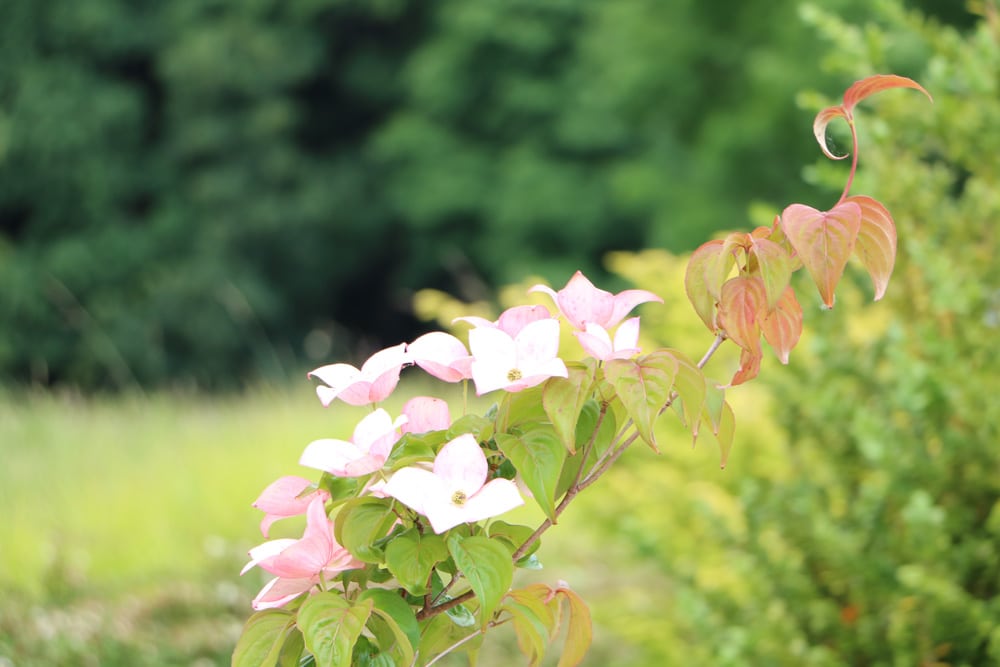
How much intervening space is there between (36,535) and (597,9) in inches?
429

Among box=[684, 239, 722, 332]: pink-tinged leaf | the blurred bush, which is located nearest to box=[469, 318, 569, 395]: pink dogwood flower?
box=[684, 239, 722, 332]: pink-tinged leaf

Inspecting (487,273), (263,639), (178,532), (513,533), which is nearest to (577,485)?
(513,533)

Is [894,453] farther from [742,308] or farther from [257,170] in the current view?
[257,170]

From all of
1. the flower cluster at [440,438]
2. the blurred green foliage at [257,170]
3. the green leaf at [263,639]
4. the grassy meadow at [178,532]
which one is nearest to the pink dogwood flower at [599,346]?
the flower cluster at [440,438]

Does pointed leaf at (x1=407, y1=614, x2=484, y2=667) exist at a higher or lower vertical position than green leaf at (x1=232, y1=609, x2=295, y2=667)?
lower

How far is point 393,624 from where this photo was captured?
84 centimetres

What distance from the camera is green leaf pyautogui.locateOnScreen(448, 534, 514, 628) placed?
80cm

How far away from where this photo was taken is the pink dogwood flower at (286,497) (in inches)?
35.2

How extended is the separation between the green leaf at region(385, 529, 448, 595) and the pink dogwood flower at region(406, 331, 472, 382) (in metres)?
0.13

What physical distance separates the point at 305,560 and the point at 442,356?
20 cm

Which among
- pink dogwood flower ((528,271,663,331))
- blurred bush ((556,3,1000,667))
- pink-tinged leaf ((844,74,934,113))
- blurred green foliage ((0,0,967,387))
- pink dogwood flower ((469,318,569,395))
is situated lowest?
Answer: blurred bush ((556,3,1000,667))

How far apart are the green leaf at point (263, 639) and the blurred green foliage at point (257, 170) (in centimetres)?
1165

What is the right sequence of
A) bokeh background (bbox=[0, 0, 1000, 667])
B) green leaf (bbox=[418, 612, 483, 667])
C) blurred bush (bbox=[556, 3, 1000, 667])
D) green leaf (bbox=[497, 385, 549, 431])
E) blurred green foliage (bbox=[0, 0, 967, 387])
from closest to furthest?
green leaf (bbox=[497, 385, 549, 431]), green leaf (bbox=[418, 612, 483, 667]), blurred bush (bbox=[556, 3, 1000, 667]), bokeh background (bbox=[0, 0, 1000, 667]), blurred green foliage (bbox=[0, 0, 967, 387])

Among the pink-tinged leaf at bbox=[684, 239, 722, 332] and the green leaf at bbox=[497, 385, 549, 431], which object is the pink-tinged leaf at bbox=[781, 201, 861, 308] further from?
the green leaf at bbox=[497, 385, 549, 431]
